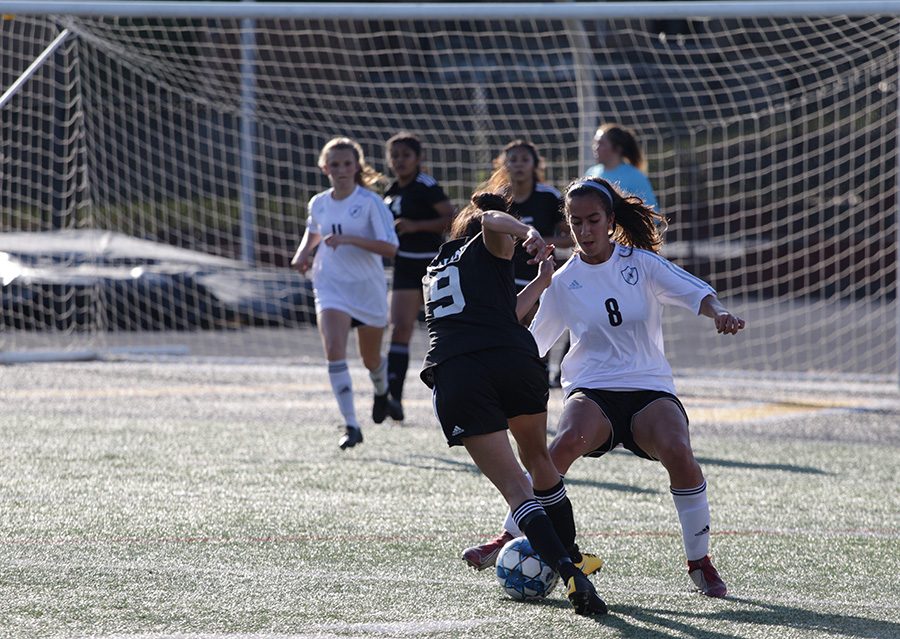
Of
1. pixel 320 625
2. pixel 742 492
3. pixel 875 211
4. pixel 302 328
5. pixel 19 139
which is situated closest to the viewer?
pixel 320 625

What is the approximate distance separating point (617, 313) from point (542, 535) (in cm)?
94

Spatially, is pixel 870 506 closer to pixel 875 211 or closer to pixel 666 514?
pixel 666 514

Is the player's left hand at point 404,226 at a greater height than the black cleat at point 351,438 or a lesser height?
greater

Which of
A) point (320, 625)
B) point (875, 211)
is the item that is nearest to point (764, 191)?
point (875, 211)

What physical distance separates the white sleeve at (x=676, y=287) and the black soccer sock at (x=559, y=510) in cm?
77

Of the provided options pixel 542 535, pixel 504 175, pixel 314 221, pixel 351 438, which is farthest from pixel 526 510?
pixel 314 221

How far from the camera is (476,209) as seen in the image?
4973 millimetres

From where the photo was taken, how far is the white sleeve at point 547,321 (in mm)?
5215

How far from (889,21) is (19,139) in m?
8.28

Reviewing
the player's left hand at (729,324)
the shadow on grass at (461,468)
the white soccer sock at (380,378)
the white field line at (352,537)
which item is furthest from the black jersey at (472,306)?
the white soccer sock at (380,378)

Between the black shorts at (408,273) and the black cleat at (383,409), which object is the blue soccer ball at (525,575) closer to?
the black cleat at (383,409)

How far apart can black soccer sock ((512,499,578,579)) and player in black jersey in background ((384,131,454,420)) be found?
4.99 metres

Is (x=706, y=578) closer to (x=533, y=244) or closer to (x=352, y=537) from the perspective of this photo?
(x=533, y=244)

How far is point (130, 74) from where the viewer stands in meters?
15.1
